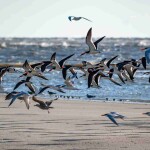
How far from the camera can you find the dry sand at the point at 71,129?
10094 millimetres

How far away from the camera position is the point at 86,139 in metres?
10.6

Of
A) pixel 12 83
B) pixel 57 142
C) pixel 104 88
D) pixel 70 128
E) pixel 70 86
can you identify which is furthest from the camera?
pixel 12 83

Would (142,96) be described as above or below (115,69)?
below

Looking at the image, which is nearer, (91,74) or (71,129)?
(71,129)

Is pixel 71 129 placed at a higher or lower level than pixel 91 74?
lower

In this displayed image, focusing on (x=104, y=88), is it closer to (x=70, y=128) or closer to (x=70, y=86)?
(x=70, y=86)

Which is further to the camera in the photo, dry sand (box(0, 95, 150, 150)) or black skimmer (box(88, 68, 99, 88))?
black skimmer (box(88, 68, 99, 88))

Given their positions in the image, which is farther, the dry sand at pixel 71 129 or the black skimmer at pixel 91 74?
the black skimmer at pixel 91 74

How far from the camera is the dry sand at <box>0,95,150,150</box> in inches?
397

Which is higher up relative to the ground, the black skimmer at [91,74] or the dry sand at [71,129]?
the black skimmer at [91,74]

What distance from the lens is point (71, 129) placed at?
11.8m

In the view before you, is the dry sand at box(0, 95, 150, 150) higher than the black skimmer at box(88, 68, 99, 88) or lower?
lower

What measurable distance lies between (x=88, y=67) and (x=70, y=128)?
9.05 feet

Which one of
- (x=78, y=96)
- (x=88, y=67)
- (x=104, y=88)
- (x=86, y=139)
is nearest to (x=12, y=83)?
(x=104, y=88)
